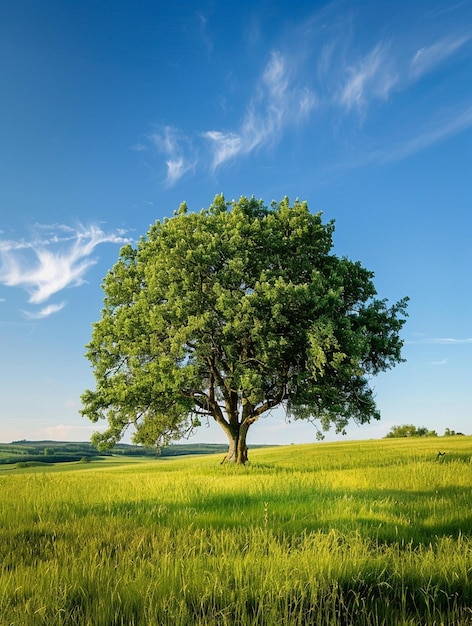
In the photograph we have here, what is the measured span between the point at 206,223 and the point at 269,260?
4.42m

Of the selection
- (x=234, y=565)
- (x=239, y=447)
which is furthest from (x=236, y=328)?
(x=234, y=565)

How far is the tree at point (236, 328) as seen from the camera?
2480 cm

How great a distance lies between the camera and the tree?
81.4 feet

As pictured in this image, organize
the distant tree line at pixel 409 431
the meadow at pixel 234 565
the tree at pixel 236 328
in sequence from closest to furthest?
1. the meadow at pixel 234 565
2. the tree at pixel 236 328
3. the distant tree line at pixel 409 431

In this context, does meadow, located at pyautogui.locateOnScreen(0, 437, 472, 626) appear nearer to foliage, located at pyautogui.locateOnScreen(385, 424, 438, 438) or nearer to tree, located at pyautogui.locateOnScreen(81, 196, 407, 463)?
tree, located at pyautogui.locateOnScreen(81, 196, 407, 463)

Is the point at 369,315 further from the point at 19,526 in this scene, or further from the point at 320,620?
the point at 320,620

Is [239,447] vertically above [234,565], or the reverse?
[239,447]

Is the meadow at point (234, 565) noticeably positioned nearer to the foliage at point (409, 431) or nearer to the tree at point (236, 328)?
the tree at point (236, 328)

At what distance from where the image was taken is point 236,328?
24.0 meters

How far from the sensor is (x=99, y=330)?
29.6m

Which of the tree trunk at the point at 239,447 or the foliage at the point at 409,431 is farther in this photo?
the foliage at the point at 409,431

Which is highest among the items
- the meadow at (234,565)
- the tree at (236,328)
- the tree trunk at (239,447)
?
the tree at (236,328)

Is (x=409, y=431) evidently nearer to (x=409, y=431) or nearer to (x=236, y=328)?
(x=409, y=431)

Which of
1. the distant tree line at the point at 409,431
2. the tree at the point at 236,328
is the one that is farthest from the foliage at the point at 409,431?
the tree at the point at 236,328
